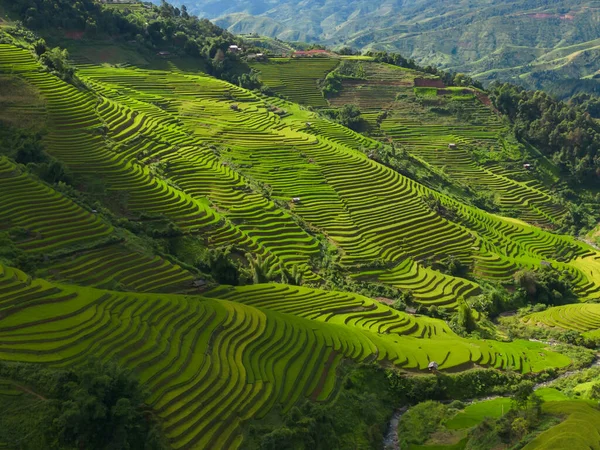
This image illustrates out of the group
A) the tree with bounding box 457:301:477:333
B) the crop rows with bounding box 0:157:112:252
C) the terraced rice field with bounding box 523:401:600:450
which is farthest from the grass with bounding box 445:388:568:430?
the crop rows with bounding box 0:157:112:252

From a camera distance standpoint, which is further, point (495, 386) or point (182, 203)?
point (182, 203)

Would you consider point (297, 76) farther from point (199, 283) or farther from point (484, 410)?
point (484, 410)

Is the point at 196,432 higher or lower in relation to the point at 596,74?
lower

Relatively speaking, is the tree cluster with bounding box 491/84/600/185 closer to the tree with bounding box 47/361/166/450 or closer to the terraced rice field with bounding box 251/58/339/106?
the terraced rice field with bounding box 251/58/339/106

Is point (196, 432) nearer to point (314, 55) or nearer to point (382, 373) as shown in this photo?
point (382, 373)

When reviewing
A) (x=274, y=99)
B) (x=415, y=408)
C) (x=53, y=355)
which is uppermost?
(x=274, y=99)

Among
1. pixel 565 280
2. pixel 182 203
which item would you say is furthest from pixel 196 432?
pixel 565 280
